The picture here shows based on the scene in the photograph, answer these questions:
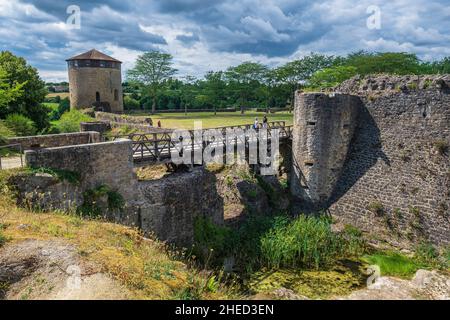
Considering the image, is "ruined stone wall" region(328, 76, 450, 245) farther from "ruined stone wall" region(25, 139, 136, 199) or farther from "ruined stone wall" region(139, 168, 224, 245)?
"ruined stone wall" region(25, 139, 136, 199)

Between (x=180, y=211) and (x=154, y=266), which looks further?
(x=180, y=211)

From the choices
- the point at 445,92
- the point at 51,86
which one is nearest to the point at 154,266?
the point at 445,92

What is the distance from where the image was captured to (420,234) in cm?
1445

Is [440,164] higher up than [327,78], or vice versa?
[327,78]

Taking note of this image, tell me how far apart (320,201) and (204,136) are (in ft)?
22.4

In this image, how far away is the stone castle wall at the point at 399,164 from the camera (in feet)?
47.1

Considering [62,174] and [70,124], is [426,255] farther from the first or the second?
[70,124]

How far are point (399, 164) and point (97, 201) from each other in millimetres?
13074

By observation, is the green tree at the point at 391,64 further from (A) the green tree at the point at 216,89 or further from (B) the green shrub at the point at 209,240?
(B) the green shrub at the point at 209,240

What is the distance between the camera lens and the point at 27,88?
21.4 m

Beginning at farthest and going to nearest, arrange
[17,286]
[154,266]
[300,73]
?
[300,73], [154,266], [17,286]

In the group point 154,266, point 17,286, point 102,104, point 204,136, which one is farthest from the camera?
point 102,104

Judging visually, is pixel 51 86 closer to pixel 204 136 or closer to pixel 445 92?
pixel 204 136

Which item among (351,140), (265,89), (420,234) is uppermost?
(265,89)
